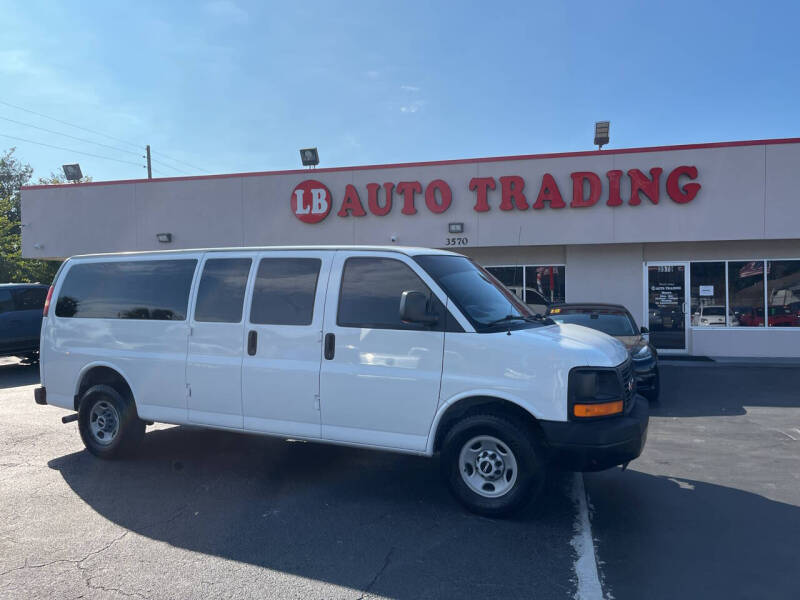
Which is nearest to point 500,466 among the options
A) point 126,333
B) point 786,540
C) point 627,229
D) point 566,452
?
point 566,452

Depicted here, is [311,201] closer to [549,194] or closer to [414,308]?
[549,194]

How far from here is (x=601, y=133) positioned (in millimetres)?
16312

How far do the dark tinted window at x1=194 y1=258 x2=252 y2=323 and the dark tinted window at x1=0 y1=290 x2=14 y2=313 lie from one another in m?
10.2

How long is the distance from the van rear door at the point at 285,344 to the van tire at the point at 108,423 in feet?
5.32

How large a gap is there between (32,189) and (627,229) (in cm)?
1814

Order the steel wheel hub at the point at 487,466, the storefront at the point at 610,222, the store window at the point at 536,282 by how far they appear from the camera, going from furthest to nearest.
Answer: the store window at the point at 536,282 < the storefront at the point at 610,222 < the steel wheel hub at the point at 487,466

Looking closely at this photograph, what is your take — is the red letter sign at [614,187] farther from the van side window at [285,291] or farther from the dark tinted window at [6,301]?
the dark tinted window at [6,301]

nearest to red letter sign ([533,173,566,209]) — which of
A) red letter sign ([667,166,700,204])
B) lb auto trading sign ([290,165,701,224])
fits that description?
lb auto trading sign ([290,165,701,224])

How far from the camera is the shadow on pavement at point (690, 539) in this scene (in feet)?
A: 12.7

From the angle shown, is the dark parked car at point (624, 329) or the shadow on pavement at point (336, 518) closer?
the shadow on pavement at point (336, 518)

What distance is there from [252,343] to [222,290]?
27.0 inches

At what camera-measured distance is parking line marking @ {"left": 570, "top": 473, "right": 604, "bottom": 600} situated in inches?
149

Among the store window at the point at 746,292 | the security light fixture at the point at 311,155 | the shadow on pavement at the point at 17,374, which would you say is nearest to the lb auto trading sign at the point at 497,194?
the security light fixture at the point at 311,155

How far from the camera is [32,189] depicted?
2058cm
